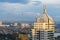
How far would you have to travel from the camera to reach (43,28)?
3248mm

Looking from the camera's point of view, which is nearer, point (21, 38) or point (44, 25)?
point (21, 38)

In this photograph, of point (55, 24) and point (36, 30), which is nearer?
point (55, 24)

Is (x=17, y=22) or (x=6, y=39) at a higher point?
(x=17, y=22)

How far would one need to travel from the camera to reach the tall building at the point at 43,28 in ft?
10.4

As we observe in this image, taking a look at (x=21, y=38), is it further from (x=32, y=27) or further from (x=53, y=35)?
(x=53, y=35)

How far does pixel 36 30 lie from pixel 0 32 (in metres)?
0.64

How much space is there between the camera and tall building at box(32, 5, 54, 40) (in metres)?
3.18

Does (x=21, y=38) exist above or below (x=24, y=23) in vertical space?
below

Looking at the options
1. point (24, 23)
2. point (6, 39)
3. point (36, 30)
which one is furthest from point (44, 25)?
point (6, 39)

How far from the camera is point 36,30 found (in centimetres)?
329

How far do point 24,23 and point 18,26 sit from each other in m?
0.13

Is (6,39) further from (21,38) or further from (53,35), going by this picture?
(53,35)

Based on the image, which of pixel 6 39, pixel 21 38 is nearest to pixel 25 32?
pixel 21 38

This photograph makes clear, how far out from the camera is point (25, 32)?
311cm
